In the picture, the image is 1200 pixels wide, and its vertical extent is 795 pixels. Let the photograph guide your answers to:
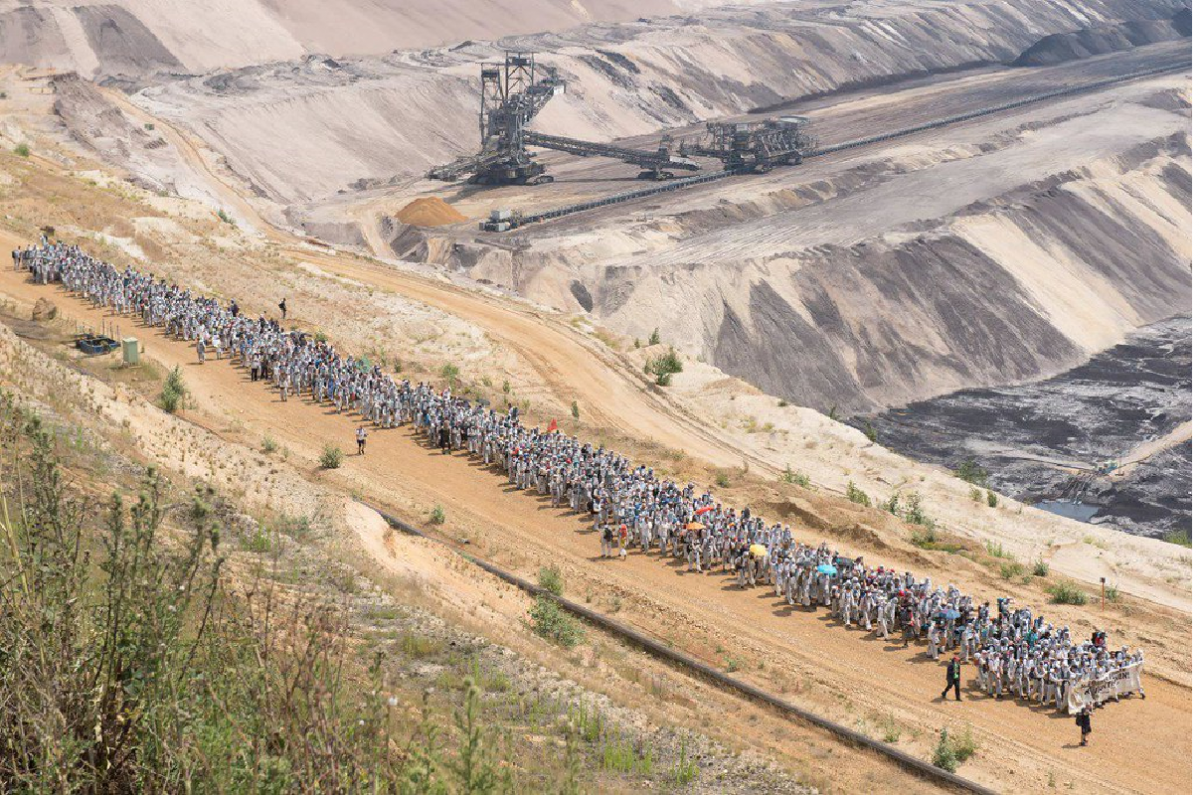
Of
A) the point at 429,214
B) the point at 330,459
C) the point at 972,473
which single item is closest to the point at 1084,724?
the point at 330,459

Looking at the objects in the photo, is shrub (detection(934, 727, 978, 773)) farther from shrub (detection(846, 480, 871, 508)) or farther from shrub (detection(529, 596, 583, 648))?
shrub (detection(846, 480, 871, 508))

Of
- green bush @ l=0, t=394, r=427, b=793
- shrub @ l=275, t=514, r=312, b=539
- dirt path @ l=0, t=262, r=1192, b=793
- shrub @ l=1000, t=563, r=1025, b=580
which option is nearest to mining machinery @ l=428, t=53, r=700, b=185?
dirt path @ l=0, t=262, r=1192, b=793

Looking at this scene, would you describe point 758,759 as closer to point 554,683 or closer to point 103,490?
point 554,683

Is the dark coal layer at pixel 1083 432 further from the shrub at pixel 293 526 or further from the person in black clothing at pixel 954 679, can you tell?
the shrub at pixel 293 526

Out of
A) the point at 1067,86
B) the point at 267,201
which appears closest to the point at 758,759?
the point at 267,201

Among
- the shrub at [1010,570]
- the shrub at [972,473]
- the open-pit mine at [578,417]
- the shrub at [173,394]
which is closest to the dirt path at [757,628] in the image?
the open-pit mine at [578,417]

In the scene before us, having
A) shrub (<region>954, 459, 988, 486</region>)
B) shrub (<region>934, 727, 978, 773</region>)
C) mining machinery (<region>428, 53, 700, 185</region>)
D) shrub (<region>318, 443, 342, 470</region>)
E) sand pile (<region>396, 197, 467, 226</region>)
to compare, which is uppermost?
mining machinery (<region>428, 53, 700, 185</region>)
